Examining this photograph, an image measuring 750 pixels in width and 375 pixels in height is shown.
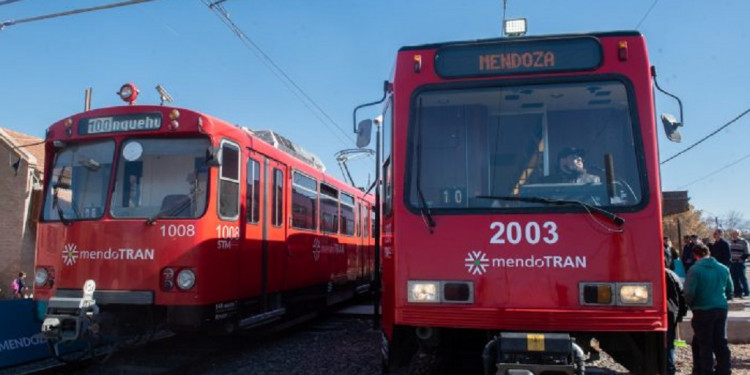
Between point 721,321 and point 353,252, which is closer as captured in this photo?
point 721,321

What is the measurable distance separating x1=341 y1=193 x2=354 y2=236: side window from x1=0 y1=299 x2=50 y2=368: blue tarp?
6.37m

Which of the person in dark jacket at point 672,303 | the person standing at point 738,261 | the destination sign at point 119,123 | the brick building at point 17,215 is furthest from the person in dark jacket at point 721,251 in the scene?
the brick building at point 17,215

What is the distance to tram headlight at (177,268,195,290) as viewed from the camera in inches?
266

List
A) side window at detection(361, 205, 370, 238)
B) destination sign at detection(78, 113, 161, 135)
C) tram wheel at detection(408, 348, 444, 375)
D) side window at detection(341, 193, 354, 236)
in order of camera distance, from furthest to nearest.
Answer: side window at detection(361, 205, 370, 238), side window at detection(341, 193, 354, 236), destination sign at detection(78, 113, 161, 135), tram wheel at detection(408, 348, 444, 375)

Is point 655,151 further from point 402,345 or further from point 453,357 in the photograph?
point 453,357

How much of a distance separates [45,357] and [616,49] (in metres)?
7.86

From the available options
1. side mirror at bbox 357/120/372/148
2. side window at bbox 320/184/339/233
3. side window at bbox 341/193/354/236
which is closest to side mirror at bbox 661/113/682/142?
side mirror at bbox 357/120/372/148

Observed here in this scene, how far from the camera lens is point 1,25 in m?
9.57

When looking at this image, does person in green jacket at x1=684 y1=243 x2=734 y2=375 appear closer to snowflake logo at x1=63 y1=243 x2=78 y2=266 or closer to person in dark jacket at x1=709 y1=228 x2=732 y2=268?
person in dark jacket at x1=709 y1=228 x2=732 y2=268

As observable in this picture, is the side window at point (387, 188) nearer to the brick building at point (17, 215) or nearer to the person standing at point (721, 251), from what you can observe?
the person standing at point (721, 251)

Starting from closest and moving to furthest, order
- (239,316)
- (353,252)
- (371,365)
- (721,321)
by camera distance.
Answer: (721,321) → (371,365) → (239,316) → (353,252)

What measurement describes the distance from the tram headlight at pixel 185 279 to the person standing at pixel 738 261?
10.8 meters

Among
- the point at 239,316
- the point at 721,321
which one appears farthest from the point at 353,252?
the point at 721,321

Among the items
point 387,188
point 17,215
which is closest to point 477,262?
point 387,188
